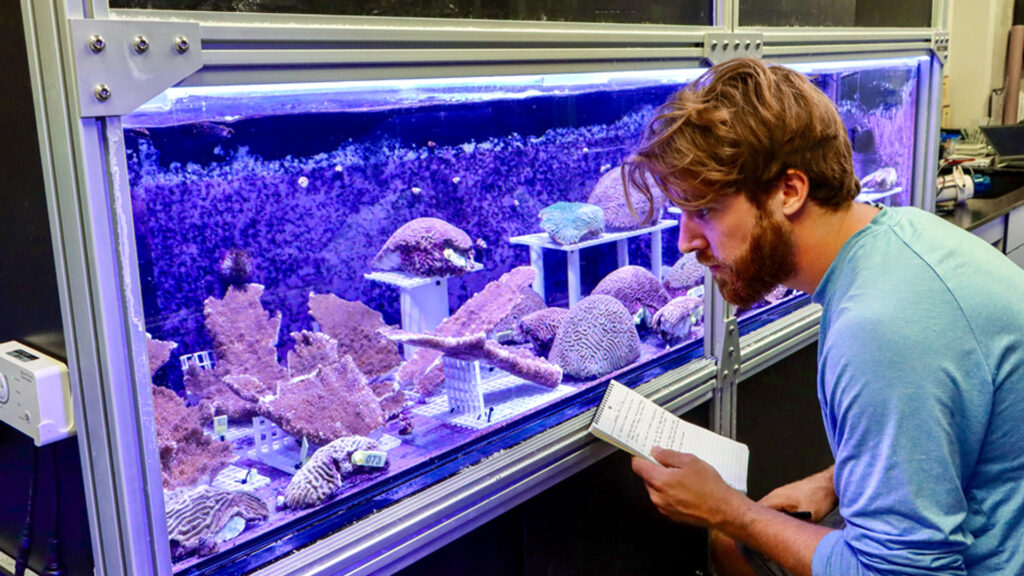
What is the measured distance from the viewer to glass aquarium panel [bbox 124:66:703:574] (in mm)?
1090

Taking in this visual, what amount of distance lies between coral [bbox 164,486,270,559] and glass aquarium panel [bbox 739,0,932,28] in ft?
4.80

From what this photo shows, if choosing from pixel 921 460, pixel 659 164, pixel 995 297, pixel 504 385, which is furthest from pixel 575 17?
pixel 921 460

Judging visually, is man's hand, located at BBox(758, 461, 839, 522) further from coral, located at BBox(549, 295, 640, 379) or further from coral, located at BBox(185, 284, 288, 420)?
coral, located at BBox(185, 284, 288, 420)

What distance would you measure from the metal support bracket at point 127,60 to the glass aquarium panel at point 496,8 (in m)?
0.04

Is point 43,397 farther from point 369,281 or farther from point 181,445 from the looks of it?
point 369,281

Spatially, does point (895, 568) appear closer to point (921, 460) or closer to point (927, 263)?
point (921, 460)

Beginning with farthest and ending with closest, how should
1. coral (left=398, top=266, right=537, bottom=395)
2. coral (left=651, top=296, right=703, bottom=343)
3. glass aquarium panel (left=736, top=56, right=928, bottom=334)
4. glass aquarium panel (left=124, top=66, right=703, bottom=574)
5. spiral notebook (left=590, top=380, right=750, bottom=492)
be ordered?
Answer: glass aquarium panel (left=736, top=56, right=928, bottom=334), coral (left=651, top=296, right=703, bottom=343), spiral notebook (left=590, top=380, right=750, bottom=492), coral (left=398, top=266, right=537, bottom=395), glass aquarium panel (left=124, top=66, right=703, bottom=574)

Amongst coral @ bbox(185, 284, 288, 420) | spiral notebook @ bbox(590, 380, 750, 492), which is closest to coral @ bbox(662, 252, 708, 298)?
spiral notebook @ bbox(590, 380, 750, 492)

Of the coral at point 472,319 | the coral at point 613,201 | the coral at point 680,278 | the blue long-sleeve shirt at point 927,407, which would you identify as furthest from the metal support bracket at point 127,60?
the coral at point 680,278

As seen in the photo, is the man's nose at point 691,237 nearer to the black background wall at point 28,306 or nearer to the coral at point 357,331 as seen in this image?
the coral at point 357,331

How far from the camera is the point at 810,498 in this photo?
1.67 meters

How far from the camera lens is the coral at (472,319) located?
4.84ft

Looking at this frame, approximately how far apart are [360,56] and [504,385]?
28.8 inches

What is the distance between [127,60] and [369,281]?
543 mm
